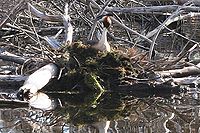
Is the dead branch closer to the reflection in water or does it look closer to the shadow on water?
the shadow on water

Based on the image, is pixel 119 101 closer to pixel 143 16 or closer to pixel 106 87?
pixel 106 87

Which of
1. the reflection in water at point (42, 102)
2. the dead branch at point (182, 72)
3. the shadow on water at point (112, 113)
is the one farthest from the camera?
the dead branch at point (182, 72)

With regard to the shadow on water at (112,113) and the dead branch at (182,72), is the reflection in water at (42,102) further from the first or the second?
the dead branch at (182,72)

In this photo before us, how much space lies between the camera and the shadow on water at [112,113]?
547cm

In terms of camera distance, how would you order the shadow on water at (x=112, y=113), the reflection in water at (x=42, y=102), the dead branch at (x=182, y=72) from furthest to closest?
the dead branch at (x=182, y=72)
the reflection in water at (x=42, y=102)
the shadow on water at (x=112, y=113)

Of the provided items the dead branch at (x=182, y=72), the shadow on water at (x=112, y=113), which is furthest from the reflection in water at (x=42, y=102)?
the dead branch at (x=182, y=72)

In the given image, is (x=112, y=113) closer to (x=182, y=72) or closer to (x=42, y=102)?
(x=42, y=102)

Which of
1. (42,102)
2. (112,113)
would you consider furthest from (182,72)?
(42,102)

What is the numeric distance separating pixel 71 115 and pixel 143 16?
18.7ft

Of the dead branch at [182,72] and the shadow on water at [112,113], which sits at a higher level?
the dead branch at [182,72]

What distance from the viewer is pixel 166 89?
7.05m

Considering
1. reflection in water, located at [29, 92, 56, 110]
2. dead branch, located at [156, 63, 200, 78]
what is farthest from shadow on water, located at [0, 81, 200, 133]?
dead branch, located at [156, 63, 200, 78]

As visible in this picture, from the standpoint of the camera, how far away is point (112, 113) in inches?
241

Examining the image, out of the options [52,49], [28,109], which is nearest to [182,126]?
[28,109]
